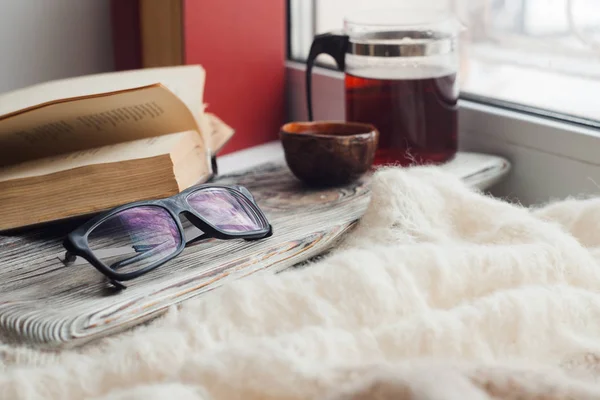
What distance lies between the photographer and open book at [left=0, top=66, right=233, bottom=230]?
2.03ft

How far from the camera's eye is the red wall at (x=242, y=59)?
1010mm

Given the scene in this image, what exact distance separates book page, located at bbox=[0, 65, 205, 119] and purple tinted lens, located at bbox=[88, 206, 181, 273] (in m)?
0.15

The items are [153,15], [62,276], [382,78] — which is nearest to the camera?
[62,276]

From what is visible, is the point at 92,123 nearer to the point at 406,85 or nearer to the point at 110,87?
the point at 110,87

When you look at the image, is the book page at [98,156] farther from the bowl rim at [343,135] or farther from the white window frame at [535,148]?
the white window frame at [535,148]

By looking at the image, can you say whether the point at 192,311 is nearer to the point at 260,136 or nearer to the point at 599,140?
the point at 599,140

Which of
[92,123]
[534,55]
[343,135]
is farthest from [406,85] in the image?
[92,123]

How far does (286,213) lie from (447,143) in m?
0.25

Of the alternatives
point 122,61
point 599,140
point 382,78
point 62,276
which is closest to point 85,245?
point 62,276

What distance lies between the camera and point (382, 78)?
0.79 m

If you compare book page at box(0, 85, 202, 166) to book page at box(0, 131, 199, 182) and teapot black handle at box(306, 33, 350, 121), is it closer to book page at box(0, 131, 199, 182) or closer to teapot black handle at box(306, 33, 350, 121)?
book page at box(0, 131, 199, 182)

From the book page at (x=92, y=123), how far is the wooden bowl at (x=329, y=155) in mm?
113

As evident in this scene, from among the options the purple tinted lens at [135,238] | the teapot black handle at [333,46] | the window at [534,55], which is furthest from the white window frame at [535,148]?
the purple tinted lens at [135,238]

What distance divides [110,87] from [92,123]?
4 cm
